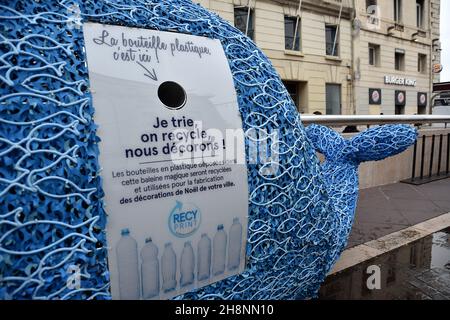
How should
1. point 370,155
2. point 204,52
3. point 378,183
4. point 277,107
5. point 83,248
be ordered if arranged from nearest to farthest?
1. point 83,248
2. point 204,52
3. point 277,107
4. point 370,155
5. point 378,183

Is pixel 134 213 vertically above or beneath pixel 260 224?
above

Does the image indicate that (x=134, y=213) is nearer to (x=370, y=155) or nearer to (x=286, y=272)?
(x=286, y=272)

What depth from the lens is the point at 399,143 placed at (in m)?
2.37

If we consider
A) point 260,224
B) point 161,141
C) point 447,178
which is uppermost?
point 161,141

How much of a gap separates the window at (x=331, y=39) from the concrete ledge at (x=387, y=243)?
42.4 feet

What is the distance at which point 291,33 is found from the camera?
14.4m

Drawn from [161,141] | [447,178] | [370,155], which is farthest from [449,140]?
[161,141]

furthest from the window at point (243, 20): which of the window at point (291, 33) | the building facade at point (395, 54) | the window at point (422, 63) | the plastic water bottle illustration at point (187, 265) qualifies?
the window at point (422, 63)

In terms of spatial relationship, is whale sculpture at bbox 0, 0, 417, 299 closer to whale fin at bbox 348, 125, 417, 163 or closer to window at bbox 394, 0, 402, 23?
whale fin at bbox 348, 125, 417, 163

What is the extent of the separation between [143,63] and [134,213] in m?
0.53

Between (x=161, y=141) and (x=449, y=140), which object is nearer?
(x=161, y=141)

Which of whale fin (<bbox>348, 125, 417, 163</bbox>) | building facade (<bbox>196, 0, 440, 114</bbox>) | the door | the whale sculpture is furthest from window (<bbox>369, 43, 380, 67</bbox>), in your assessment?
the whale sculpture

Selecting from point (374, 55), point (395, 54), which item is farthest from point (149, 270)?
point (395, 54)

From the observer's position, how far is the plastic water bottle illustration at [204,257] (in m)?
1.33
